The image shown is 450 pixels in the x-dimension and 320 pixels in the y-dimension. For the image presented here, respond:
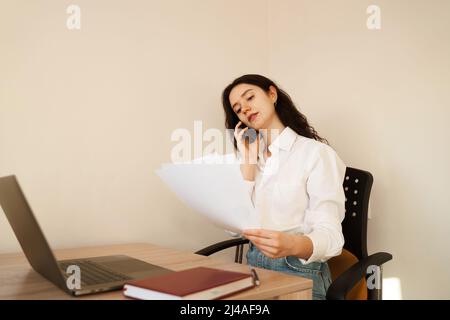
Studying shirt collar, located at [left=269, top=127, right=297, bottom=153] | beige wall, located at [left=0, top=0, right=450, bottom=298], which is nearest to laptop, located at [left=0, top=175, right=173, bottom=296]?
beige wall, located at [left=0, top=0, right=450, bottom=298]

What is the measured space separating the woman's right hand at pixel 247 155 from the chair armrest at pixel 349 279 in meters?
0.52

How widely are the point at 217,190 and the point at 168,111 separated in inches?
Answer: 33.4

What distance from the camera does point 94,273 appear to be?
2.89ft

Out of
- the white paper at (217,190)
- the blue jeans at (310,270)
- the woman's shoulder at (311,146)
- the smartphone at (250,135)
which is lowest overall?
the blue jeans at (310,270)

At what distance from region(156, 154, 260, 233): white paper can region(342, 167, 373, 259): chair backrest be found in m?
0.54

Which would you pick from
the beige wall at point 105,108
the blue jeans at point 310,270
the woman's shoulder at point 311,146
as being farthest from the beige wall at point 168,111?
the blue jeans at point 310,270

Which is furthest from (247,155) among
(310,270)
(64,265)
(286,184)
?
(64,265)

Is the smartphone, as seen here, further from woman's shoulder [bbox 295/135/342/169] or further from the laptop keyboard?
the laptop keyboard

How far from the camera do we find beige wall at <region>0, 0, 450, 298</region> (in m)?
1.32

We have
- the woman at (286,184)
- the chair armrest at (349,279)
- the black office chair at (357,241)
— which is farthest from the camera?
the black office chair at (357,241)

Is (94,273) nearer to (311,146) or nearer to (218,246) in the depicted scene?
(218,246)

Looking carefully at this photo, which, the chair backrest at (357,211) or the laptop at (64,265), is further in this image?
the chair backrest at (357,211)

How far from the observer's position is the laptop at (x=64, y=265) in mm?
729

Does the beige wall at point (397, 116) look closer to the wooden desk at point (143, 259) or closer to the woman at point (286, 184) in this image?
the woman at point (286, 184)
